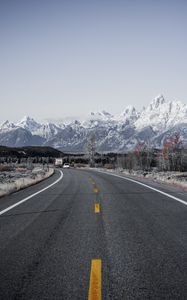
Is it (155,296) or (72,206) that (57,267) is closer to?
(155,296)

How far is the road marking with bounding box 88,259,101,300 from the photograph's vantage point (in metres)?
4.66

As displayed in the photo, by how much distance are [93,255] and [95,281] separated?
4.28 ft

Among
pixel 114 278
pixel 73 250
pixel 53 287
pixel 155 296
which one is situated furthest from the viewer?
pixel 73 250

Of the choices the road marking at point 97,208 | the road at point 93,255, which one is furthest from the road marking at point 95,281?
the road marking at point 97,208

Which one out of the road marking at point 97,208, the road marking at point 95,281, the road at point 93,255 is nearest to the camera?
the road marking at point 95,281

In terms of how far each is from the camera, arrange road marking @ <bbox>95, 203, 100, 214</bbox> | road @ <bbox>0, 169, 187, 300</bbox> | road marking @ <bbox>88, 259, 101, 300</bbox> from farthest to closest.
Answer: road marking @ <bbox>95, 203, 100, 214</bbox> < road @ <bbox>0, 169, 187, 300</bbox> < road marking @ <bbox>88, 259, 101, 300</bbox>

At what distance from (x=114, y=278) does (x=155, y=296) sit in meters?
0.79

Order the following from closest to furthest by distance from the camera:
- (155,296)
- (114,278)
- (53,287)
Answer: (155,296) < (53,287) < (114,278)

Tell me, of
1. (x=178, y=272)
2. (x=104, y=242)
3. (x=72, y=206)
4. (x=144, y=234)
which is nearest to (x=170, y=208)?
(x=72, y=206)

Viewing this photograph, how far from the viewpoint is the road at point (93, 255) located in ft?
15.9

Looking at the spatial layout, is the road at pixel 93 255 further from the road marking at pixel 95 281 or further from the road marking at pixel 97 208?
the road marking at pixel 97 208

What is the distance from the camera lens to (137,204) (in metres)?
13.3

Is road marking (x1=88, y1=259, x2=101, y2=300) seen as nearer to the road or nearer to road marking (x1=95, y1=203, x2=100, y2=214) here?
the road

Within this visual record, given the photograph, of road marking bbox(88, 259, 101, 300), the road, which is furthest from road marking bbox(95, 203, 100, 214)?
road marking bbox(88, 259, 101, 300)
